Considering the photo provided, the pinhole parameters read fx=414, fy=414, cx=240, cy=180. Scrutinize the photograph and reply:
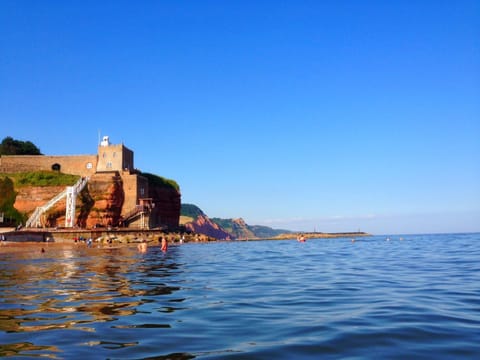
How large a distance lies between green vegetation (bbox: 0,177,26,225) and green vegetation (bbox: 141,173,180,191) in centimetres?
2079

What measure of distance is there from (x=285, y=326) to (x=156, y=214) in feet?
201

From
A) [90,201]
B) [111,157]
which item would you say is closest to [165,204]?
[111,157]

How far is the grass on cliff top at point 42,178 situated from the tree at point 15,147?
2361cm

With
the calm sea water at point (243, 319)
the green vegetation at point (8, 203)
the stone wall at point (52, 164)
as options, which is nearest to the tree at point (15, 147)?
the stone wall at point (52, 164)

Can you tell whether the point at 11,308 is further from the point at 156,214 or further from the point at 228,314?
the point at 156,214

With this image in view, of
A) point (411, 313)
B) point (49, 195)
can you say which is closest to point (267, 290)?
point (411, 313)

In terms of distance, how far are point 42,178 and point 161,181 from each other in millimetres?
20718

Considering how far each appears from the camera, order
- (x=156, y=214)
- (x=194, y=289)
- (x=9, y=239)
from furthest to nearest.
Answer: (x=156, y=214), (x=9, y=239), (x=194, y=289)

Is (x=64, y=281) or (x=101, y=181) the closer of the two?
(x=64, y=281)

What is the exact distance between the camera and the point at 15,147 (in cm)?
8288

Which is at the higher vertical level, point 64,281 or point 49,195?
point 49,195

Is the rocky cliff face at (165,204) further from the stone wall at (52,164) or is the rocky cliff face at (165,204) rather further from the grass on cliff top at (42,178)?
the grass on cliff top at (42,178)

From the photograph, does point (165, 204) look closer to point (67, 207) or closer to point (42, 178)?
point (67, 207)

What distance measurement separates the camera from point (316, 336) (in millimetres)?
6312
